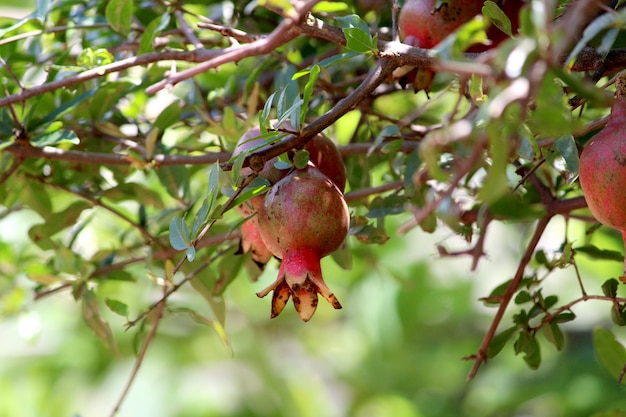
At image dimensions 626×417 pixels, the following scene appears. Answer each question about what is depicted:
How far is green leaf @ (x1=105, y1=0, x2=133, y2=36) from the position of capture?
0.96m

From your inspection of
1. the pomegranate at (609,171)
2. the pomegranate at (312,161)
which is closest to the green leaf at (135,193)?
the pomegranate at (312,161)

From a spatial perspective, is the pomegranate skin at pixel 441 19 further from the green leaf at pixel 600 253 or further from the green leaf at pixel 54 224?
the green leaf at pixel 54 224

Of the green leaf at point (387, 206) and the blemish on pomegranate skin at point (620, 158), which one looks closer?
the blemish on pomegranate skin at point (620, 158)

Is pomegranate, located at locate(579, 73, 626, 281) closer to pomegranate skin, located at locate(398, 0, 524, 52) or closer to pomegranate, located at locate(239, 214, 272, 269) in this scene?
pomegranate skin, located at locate(398, 0, 524, 52)

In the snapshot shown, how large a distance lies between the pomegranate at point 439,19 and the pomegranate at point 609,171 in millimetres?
191

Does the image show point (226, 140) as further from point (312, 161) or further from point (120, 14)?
point (312, 161)

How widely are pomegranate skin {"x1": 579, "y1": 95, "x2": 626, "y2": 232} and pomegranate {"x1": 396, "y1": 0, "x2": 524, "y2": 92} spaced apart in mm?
191

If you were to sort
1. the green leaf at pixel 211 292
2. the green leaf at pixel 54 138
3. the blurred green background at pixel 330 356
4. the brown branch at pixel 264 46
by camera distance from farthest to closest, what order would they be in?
the blurred green background at pixel 330 356
the green leaf at pixel 211 292
the green leaf at pixel 54 138
the brown branch at pixel 264 46

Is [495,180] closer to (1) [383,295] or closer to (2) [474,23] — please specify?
(2) [474,23]

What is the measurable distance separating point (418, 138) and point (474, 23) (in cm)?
47

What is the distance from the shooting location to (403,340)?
6.66 feet

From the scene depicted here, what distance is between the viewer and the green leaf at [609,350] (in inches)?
35.6

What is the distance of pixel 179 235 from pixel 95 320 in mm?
365

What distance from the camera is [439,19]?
0.79 metres
